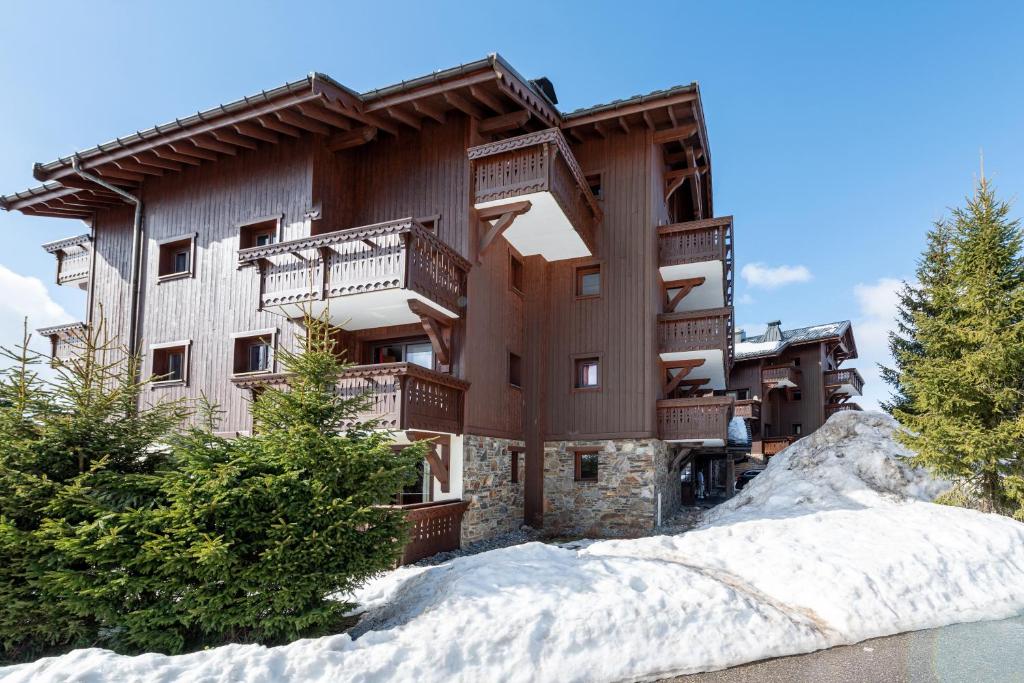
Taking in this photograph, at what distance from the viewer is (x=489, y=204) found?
14.8m

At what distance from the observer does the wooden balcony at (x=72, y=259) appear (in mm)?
19578

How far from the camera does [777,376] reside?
3170 cm

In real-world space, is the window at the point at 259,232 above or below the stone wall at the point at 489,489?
above

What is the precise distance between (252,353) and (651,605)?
1161 centimetres

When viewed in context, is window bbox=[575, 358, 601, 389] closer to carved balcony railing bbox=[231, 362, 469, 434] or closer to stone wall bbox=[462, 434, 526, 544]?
stone wall bbox=[462, 434, 526, 544]

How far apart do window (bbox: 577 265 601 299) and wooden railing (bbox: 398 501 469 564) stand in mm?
7103

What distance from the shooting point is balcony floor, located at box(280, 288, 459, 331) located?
1309 centimetres

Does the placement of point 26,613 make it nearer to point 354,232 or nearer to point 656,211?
point 354,232

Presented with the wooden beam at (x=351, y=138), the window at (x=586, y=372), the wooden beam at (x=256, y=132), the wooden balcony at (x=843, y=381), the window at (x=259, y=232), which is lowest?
the window at (x=586, y=372)

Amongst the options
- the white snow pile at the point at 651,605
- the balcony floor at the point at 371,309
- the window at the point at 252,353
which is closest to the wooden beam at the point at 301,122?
the balcony floor at the point at 371,309

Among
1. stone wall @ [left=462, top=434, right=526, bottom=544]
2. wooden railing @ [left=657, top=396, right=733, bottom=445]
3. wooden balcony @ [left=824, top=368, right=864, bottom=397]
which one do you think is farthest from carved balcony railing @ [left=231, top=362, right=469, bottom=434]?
wooden balcony @ [left=824, top=368, right=864, bottom=397]

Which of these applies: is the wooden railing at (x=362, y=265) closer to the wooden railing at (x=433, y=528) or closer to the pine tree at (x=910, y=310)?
the wooden railing at (x=433, y=528)

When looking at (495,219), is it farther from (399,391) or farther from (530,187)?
(399,391)

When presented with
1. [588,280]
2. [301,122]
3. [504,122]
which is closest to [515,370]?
[588,280]
